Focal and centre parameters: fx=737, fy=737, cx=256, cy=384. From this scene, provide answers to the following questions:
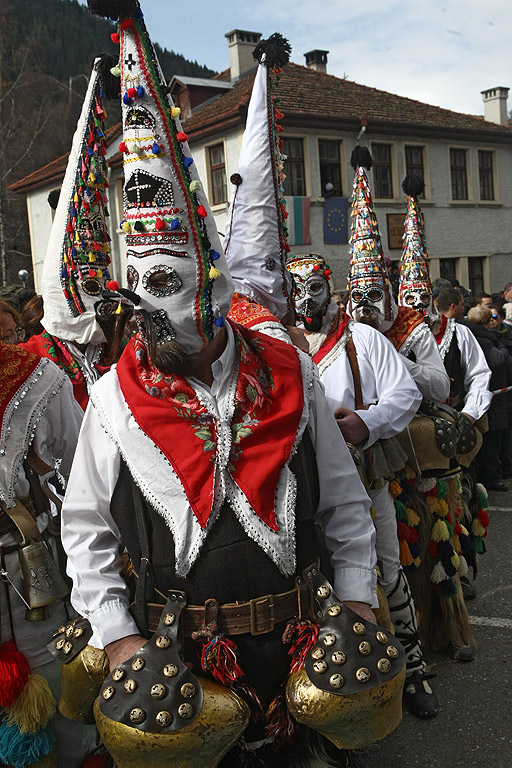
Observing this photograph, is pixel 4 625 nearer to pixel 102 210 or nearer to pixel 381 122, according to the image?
pixel 102 210

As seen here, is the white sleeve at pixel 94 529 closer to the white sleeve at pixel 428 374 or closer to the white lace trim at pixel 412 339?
the white sleeve at pixel 428 374

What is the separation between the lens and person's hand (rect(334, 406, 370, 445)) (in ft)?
11.2

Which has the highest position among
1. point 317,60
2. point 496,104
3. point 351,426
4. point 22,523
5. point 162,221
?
point 317,60

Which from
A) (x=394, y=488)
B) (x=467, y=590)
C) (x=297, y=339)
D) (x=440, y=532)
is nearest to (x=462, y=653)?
(x=440, y=532)

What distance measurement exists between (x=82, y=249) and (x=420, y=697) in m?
2.79

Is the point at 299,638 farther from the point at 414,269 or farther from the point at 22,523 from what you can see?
the point at 414,269

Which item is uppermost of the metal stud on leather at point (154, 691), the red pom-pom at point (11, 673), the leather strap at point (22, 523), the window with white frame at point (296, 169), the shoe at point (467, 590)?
the window with white frame at point (296, 169)

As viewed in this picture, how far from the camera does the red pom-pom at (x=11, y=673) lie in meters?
2.41

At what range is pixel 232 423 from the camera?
6.81ft

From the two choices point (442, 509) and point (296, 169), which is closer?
point (442, 509)

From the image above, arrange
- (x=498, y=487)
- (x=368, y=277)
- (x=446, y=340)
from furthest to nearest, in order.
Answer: (x=498, y=487) → (x=446, y=340) → (x=368, y=277)

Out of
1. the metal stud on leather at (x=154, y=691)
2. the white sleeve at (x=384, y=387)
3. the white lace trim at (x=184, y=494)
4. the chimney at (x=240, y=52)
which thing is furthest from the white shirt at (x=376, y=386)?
the chimney at (x=240, y=52)

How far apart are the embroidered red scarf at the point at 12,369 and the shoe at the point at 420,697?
247 cm

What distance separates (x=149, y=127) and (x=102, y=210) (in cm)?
164
